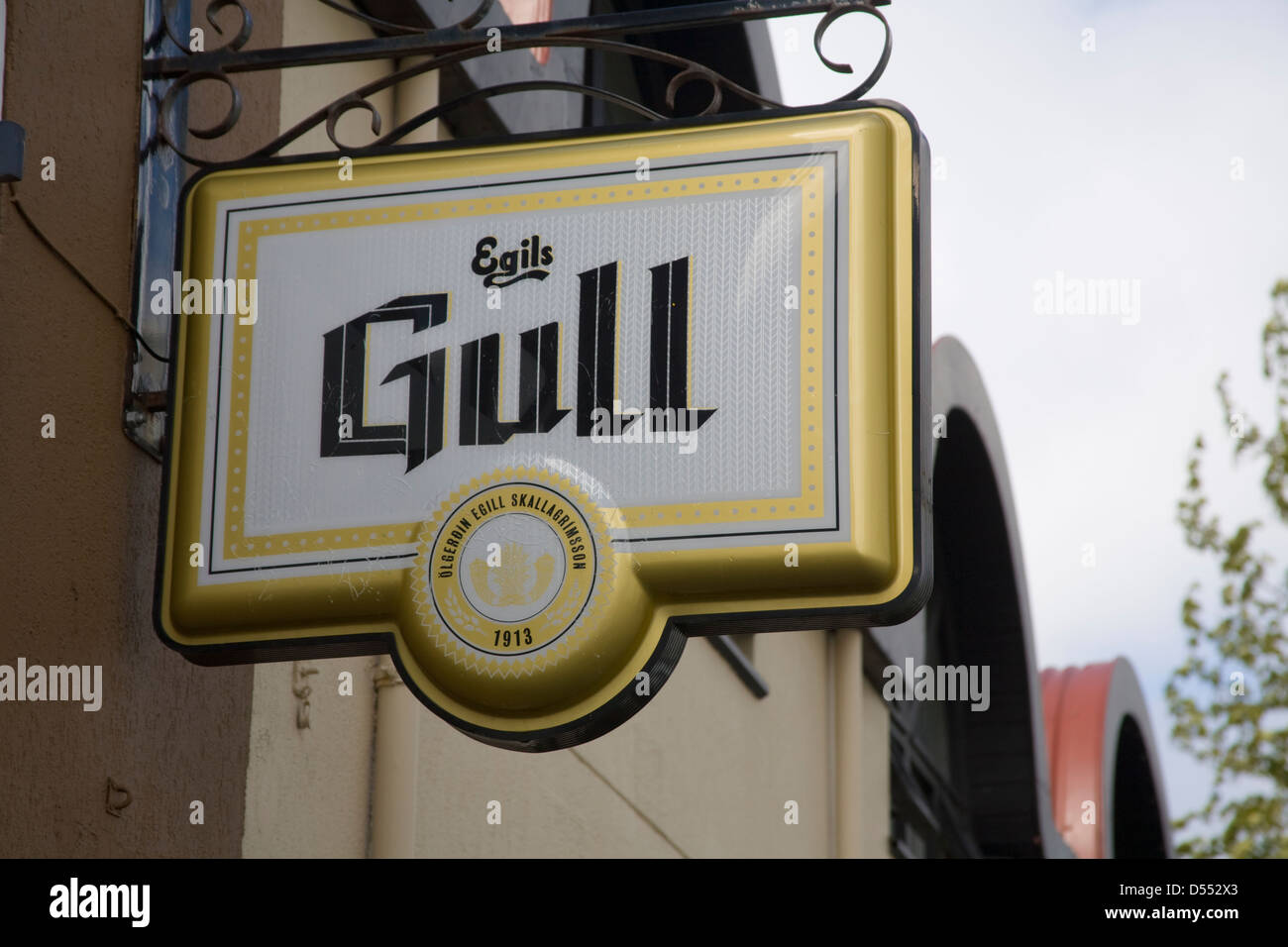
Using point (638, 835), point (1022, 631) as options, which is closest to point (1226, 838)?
point (1022, 631)

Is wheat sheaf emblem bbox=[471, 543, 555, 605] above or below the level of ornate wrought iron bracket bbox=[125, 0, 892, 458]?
below

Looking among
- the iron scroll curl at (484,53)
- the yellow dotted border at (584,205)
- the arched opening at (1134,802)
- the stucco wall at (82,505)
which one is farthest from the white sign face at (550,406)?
the arched opening at (1134,802)

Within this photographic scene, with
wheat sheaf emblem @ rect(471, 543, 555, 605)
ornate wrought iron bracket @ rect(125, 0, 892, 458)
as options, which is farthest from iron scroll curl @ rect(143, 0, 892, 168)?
wheat sheaf emblem @ rect(471, 543, 555, 605)

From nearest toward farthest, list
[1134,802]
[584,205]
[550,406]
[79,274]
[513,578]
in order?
[513,578]
[550,406]
[584,205]
[79,274]
[1134,802]

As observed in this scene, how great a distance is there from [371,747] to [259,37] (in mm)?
2045

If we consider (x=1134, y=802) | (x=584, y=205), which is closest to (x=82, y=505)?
(x=584, y=205)

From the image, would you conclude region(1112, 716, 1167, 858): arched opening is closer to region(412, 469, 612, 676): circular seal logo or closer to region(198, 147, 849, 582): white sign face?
region(198, 147, 849, 582): white sign face

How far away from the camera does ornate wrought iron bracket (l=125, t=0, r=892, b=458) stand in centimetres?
369

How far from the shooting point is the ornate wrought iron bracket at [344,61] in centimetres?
369

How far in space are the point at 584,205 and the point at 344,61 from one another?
0.65 metres

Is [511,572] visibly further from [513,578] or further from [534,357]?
[534,357]

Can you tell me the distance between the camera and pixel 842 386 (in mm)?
3369

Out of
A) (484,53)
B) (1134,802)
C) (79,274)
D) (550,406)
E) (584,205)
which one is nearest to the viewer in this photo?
(550,406)

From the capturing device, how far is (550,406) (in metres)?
3.46
